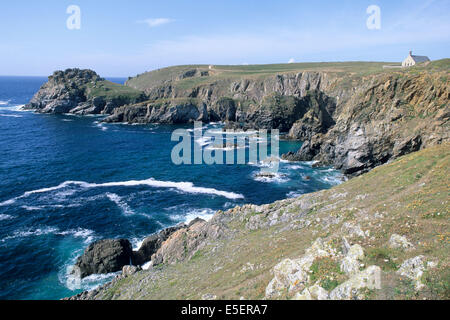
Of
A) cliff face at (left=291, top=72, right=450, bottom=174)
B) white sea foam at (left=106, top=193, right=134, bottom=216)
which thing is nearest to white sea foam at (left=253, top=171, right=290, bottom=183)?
cliff face at (left=291, top=72, right=450, bottom=174)

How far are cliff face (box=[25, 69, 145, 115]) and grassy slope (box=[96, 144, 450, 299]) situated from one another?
149901 millimetres

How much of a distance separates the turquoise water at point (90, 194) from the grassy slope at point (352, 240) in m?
14.4

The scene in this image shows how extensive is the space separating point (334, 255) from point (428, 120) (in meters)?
47.4

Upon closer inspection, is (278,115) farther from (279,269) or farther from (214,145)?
(279,269)

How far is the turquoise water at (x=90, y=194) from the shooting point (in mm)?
35284

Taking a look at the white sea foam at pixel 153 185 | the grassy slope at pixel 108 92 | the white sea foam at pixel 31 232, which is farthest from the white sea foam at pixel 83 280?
the grassy slope at pixel 108 92

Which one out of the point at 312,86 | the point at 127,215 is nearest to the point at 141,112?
the point at 312,86

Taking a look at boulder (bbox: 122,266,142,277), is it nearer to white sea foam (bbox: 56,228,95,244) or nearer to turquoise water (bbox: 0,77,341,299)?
turquoise water (bbox: 0,77,341,299)

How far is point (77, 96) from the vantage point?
162125 mm

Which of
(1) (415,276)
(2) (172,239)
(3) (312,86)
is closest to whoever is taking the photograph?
(1) (415,276)

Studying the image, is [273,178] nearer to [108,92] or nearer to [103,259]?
[103,259]

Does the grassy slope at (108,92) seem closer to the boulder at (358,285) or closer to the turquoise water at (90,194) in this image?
the turquoise water at (90,194)

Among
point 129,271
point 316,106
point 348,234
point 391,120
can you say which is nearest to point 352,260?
point 348,234
